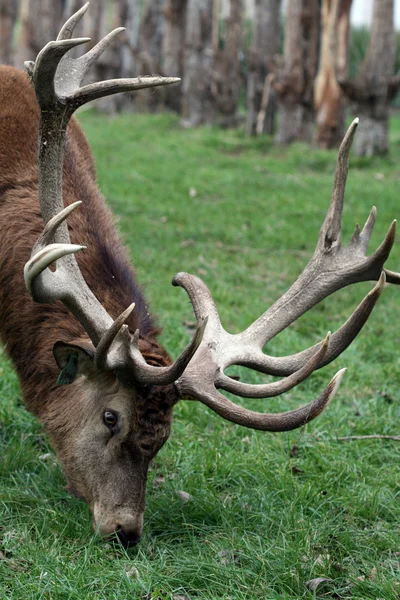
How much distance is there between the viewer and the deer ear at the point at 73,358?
3752mm

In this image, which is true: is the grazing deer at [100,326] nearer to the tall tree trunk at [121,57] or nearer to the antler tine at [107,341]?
the antler tine at [107,341]

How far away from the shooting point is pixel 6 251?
4215 mm

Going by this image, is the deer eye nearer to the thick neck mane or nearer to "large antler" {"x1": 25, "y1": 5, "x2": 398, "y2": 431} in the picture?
"large antler" {"x1": 25, "y1": 5, "x2": 398, "y2": 431}

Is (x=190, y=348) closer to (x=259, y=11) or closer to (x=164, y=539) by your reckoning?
(x=164, y=539)

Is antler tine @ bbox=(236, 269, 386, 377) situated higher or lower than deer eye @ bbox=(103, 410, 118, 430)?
higher

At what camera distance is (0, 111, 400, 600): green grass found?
11.8ft

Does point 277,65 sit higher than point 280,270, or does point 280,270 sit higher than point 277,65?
point 277,65

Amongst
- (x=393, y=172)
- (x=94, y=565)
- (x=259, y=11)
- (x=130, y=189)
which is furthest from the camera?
(x=259, y=11)

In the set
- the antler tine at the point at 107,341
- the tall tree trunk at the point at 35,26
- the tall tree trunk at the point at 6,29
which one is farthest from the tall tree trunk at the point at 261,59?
A: the antler tine at the point at 107,341

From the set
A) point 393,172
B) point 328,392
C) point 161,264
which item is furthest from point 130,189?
point 328,392

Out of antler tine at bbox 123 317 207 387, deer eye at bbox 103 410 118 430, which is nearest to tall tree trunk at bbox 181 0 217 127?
deer eye at bbox 103 410 118 430

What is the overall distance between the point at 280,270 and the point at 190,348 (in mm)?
4830

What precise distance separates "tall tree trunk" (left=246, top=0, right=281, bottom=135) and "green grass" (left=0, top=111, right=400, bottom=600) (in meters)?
7.51

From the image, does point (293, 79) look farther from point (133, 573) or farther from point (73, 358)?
point (133, 573)
